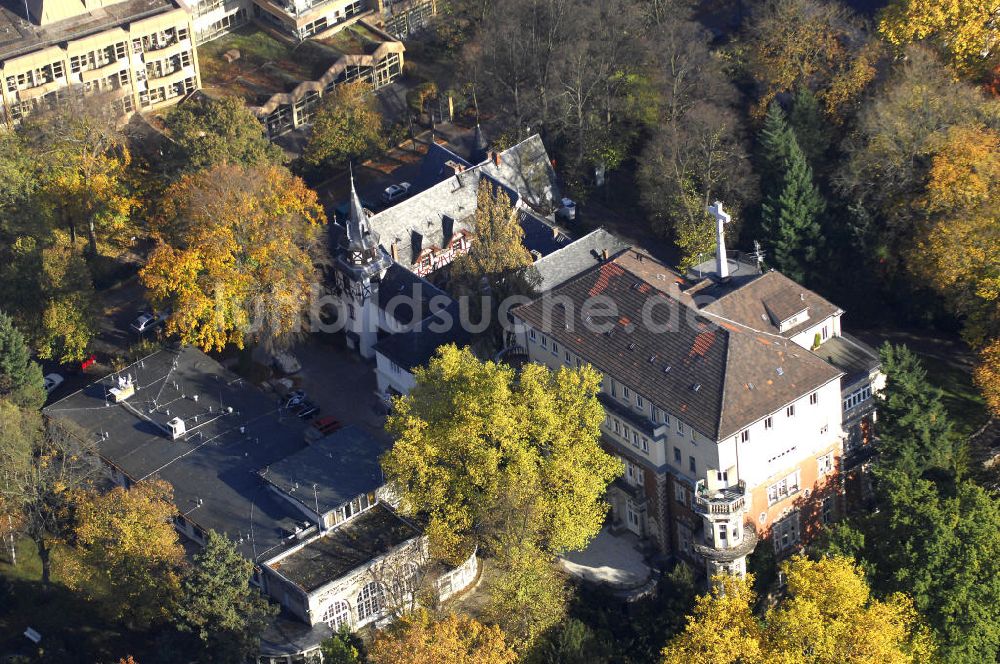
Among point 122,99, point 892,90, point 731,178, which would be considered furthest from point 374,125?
point 892,90

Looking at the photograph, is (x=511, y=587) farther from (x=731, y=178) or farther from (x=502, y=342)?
(x=731, y=178)

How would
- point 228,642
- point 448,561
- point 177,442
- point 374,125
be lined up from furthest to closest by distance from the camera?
point 374,125 < point 177,442 < point 448,561 < point 228,642

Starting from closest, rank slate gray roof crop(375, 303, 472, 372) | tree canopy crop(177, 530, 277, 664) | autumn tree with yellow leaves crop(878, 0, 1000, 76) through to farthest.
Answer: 1. tree canopy crop(177, 530, 277, 664)
2. slate gray roof crop(375, 303, 472, 372)
3. autumn tree with yellow leaves crop(878, 0, 1000, 76)

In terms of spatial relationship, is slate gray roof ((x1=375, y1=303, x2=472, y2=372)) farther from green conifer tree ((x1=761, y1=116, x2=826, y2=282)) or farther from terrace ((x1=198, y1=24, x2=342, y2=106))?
terrace ((x1=198, y1=24, x2=342, y2=106))

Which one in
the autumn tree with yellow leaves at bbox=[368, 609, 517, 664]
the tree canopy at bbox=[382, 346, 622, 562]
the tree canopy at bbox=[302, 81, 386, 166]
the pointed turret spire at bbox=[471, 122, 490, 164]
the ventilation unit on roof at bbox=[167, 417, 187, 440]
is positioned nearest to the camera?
the autumn tree with yellow leaves at bbox=[368, 609, 517, 664]

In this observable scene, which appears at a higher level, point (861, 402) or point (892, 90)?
point (892, 90)

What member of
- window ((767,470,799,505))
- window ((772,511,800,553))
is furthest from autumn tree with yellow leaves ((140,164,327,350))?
window ((772,511,800,553))
